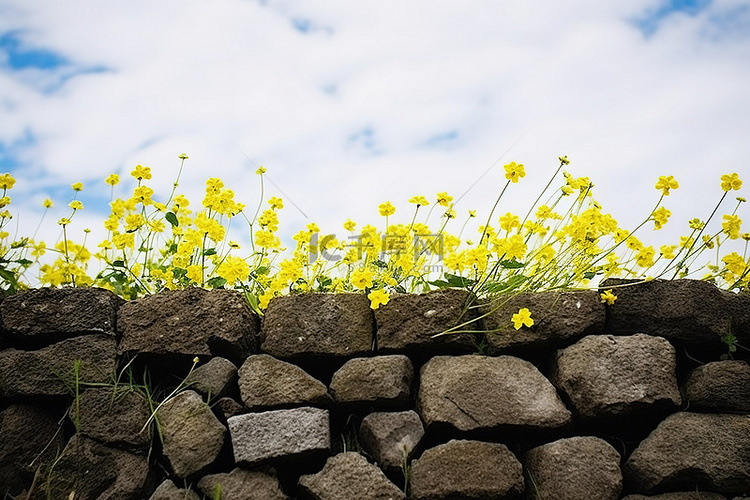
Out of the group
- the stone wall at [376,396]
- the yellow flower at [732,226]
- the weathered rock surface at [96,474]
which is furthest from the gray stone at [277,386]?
the yellow flower at [732,226]

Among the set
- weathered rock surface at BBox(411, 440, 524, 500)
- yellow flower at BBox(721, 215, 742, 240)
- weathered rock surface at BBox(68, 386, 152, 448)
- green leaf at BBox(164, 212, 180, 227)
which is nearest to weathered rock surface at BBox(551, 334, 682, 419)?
weathered rock surface at BBox(411, 440, 524, 500)

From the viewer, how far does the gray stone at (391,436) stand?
7.46ft

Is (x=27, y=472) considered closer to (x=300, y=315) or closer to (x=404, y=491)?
(x=300, y=315)

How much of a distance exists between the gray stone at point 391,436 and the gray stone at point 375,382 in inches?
2.1

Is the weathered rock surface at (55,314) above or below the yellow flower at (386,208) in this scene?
below

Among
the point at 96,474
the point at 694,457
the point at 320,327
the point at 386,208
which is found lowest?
the point at 694,457

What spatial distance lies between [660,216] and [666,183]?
136 mm

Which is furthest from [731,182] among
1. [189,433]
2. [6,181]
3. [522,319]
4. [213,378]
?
[6,181]

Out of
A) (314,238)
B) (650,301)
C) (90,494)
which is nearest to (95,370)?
(90,494)

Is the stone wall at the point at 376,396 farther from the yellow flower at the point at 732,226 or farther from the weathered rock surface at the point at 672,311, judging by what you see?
the yellow flower at the point at 732,226

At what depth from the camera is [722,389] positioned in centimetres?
233

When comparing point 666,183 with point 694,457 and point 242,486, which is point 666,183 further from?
point 242,486

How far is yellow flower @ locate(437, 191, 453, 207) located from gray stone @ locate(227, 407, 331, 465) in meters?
0.97

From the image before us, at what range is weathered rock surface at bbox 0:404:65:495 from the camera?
237cm
